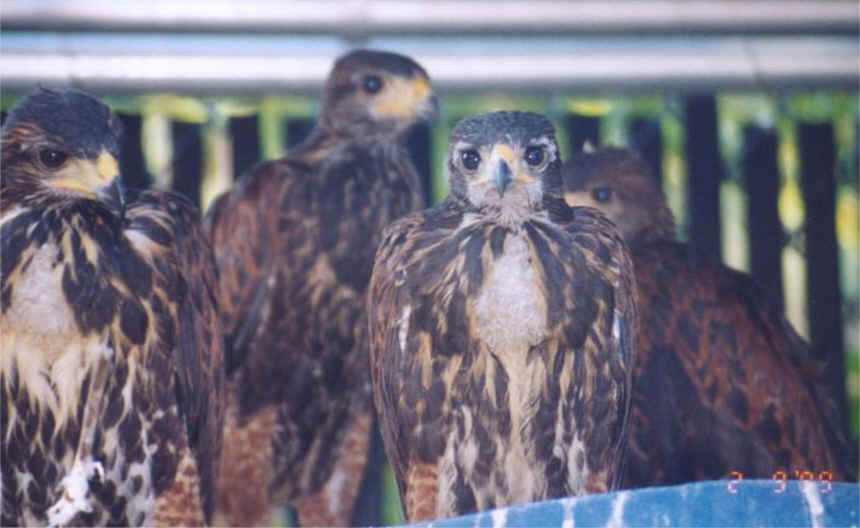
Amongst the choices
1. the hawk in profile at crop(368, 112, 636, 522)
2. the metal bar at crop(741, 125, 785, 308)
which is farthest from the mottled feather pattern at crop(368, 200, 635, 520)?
the metal bar at crop(741, 125, 785, 308)

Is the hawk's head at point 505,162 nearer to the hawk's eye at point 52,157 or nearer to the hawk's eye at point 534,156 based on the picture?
the hawk's eye at point 534,156

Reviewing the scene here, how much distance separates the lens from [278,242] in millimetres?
4055

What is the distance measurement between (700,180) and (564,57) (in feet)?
2.29

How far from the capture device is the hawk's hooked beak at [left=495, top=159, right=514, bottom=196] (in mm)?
2889

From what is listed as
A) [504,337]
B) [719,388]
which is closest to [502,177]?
[504,337]

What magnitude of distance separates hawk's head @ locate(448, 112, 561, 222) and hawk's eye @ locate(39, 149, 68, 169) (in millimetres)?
803

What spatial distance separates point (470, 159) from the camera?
2977 millimetres

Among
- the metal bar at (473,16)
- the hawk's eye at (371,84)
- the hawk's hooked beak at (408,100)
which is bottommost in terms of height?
the hawk's hooked beak at (408,100)

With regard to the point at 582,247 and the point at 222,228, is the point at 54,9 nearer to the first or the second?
the point at 222,228

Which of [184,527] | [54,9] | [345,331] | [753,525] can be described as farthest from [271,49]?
[753,525]

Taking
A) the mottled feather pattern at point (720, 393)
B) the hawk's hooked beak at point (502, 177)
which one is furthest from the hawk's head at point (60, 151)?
the mottled feather pattern at point (720, 393)

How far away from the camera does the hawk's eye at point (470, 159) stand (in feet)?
9.71

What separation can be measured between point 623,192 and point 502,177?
123cm
